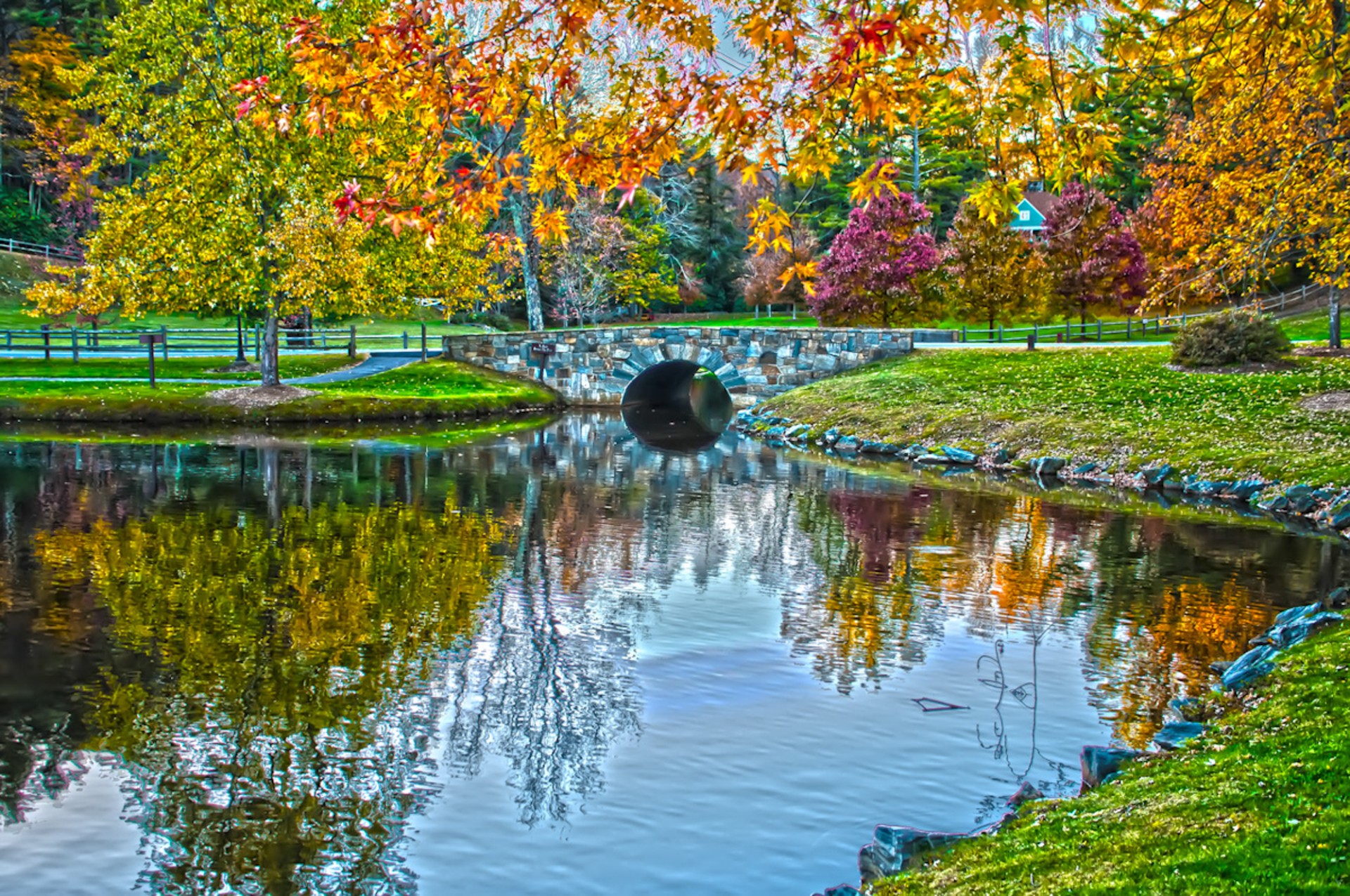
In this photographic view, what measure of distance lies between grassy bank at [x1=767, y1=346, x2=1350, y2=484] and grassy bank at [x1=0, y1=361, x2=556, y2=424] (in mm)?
12282

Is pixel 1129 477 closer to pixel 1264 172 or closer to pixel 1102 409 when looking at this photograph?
pixel 1102 409

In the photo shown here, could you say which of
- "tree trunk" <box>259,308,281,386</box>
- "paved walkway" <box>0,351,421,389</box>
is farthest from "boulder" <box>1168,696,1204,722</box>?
"paved walkway" <box>0,351,421,389</box>

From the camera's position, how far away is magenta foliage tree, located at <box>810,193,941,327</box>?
199 ft

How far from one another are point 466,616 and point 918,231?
5269cm

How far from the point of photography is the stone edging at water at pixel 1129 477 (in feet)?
76.1

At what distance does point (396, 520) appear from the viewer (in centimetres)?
2252

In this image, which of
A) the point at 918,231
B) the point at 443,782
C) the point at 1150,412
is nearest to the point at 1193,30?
the point at 443,782

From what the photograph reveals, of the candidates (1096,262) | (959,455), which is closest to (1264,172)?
(959,455)

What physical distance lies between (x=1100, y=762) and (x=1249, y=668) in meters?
3.58

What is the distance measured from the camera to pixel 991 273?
182 ft

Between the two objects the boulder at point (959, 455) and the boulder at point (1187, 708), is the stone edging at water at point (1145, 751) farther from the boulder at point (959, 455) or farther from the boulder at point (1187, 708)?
the boulder at point (959, 455)

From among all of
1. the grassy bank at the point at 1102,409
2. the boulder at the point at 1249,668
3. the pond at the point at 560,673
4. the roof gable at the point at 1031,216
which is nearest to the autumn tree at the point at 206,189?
the pond at the point at 560,673

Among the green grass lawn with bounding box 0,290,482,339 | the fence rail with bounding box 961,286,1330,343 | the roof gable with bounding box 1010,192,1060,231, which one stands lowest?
the green grass lawn with bounding box 0,290,482,339

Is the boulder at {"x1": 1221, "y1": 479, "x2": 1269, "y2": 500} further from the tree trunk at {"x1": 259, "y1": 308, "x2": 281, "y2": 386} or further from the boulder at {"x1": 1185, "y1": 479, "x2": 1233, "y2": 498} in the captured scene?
the tree trunk at {"x1": 259, "y1": 308, "x2": 281, "y2": 386}
